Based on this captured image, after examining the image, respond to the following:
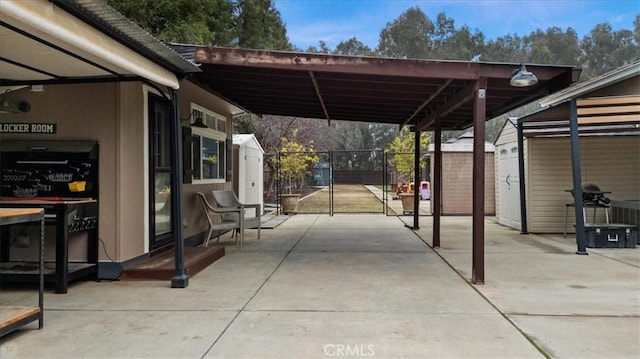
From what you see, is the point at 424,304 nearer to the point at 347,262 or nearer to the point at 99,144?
the point at 347,262

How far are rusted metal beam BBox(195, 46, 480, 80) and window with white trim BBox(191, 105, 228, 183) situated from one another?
88.5 inches

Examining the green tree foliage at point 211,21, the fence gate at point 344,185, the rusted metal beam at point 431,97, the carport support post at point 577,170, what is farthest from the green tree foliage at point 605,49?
the carport support post at point 577,170

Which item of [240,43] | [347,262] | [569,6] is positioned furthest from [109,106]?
[569,6]

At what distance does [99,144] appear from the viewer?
575 cm

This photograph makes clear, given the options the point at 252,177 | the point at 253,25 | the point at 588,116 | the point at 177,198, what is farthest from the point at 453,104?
the point at 253,25

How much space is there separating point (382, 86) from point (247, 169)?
6304 mm

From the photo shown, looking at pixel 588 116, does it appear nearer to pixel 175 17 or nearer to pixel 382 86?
pixel 382 86

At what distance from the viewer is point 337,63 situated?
589cm

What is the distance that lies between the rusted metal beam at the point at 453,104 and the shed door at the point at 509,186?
2876 mm

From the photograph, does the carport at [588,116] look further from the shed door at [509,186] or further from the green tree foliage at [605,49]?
the green tree foliage at [605,49]

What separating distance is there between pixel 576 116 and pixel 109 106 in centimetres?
686

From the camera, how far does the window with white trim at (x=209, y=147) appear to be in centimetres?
819

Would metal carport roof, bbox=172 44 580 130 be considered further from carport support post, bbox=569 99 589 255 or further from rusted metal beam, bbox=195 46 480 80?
carport support post, bbox=569 99 589 255

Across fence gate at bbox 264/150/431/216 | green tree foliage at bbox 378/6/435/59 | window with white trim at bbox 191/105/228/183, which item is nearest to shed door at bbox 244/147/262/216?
fence gate at bbox 264/150/431/216
